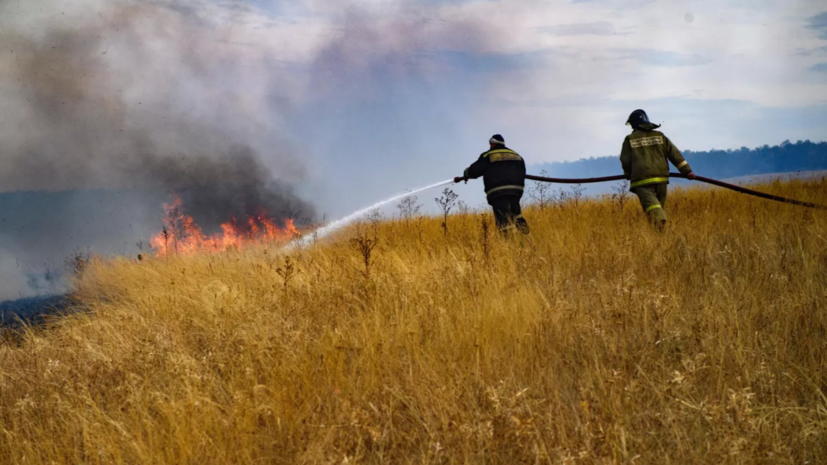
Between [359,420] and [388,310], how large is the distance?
6.23 feet

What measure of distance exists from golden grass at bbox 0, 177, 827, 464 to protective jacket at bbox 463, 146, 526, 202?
2021 millimetres

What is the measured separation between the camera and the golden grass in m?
2.84

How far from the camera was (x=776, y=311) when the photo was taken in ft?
14.3

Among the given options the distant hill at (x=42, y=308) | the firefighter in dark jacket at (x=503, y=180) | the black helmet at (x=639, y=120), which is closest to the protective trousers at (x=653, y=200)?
the black helmet at (x=639, y=120)

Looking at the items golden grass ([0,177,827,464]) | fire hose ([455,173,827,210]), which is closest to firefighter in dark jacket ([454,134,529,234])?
fire hose ([455,173,827,210])

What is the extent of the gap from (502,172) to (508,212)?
2.08 feet

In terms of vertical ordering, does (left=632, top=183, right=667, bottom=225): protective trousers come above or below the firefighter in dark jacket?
below

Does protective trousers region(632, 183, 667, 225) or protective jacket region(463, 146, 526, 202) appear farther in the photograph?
protective jacket region(463, 146, 526, 202)

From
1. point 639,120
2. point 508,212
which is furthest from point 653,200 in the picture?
point 508,212

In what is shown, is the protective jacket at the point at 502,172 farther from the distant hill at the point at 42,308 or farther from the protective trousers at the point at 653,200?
the distant hill at the point at 42,308

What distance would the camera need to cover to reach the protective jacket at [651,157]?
27.5 ft

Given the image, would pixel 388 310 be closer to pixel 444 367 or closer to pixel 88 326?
pixel 444 367

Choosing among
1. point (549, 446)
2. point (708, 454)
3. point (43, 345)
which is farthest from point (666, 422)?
point (43, 345)

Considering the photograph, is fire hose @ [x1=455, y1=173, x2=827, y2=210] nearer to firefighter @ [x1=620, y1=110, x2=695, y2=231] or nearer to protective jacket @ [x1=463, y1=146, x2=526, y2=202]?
firefighter @ [x1=620, y1=110, x2=695, y2=231]
